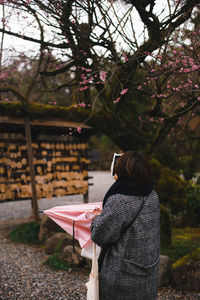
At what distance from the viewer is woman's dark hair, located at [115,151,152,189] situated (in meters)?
1.96

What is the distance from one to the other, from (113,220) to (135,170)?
35cm

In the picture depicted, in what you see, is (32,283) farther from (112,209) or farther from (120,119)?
(120,119)

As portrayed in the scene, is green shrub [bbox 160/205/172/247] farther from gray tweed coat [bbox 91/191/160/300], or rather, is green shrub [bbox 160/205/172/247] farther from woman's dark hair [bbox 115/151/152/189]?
woman's dark hair [bbox 115/151/152/189]

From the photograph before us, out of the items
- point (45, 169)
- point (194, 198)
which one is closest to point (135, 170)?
point (194, 198)

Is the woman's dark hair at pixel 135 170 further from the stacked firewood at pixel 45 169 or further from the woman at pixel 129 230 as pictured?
the stacked firewood at pixel 45 169

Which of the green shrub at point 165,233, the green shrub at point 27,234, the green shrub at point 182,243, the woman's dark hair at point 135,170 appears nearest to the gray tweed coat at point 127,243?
the woman's dark hair at point 135,170

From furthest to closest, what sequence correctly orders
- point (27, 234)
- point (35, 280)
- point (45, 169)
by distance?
point (45, 169) → point (27, 234) → point (35, 280)

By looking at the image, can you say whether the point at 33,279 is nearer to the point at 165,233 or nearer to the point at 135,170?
the point at 165,233

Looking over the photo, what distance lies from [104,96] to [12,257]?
325 cm

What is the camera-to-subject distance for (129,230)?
197 cm

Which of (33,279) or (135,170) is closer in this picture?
(135,170)

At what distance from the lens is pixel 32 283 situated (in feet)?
13.2

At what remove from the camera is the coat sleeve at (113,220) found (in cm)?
192

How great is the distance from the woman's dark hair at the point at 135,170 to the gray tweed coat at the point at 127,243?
0.34 feet
